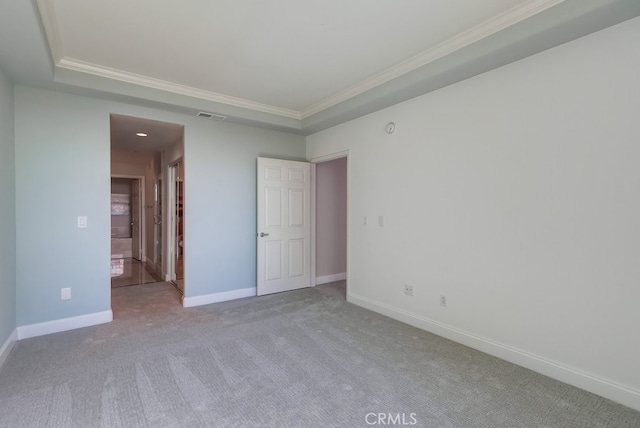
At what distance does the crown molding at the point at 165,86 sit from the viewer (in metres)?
2.99

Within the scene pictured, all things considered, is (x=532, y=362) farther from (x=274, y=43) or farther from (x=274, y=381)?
(x=274, y=43)

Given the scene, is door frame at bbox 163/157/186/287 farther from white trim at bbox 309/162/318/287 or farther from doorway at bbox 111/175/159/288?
white trim at bbox 309/162/318/287

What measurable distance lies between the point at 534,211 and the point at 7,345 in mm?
4575

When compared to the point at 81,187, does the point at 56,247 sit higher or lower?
lower

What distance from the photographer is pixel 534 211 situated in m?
2.45

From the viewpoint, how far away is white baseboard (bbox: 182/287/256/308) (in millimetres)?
4016

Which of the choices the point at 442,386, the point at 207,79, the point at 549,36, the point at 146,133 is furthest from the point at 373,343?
the point at 146,133

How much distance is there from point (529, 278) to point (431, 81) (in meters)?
1.93

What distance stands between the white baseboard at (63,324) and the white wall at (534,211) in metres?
3.24

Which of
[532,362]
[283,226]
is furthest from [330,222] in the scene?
[532,362]

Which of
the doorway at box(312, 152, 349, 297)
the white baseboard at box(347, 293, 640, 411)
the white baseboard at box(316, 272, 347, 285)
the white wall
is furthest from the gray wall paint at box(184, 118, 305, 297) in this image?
the white baseboard at box(347, 293, 640, 411)

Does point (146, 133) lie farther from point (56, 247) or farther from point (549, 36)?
point (549, 36)

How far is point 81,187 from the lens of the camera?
3.32 meters

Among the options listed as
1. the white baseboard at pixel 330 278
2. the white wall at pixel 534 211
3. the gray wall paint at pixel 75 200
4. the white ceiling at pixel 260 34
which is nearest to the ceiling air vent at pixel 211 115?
the gray wall paint at pixel 75 200
